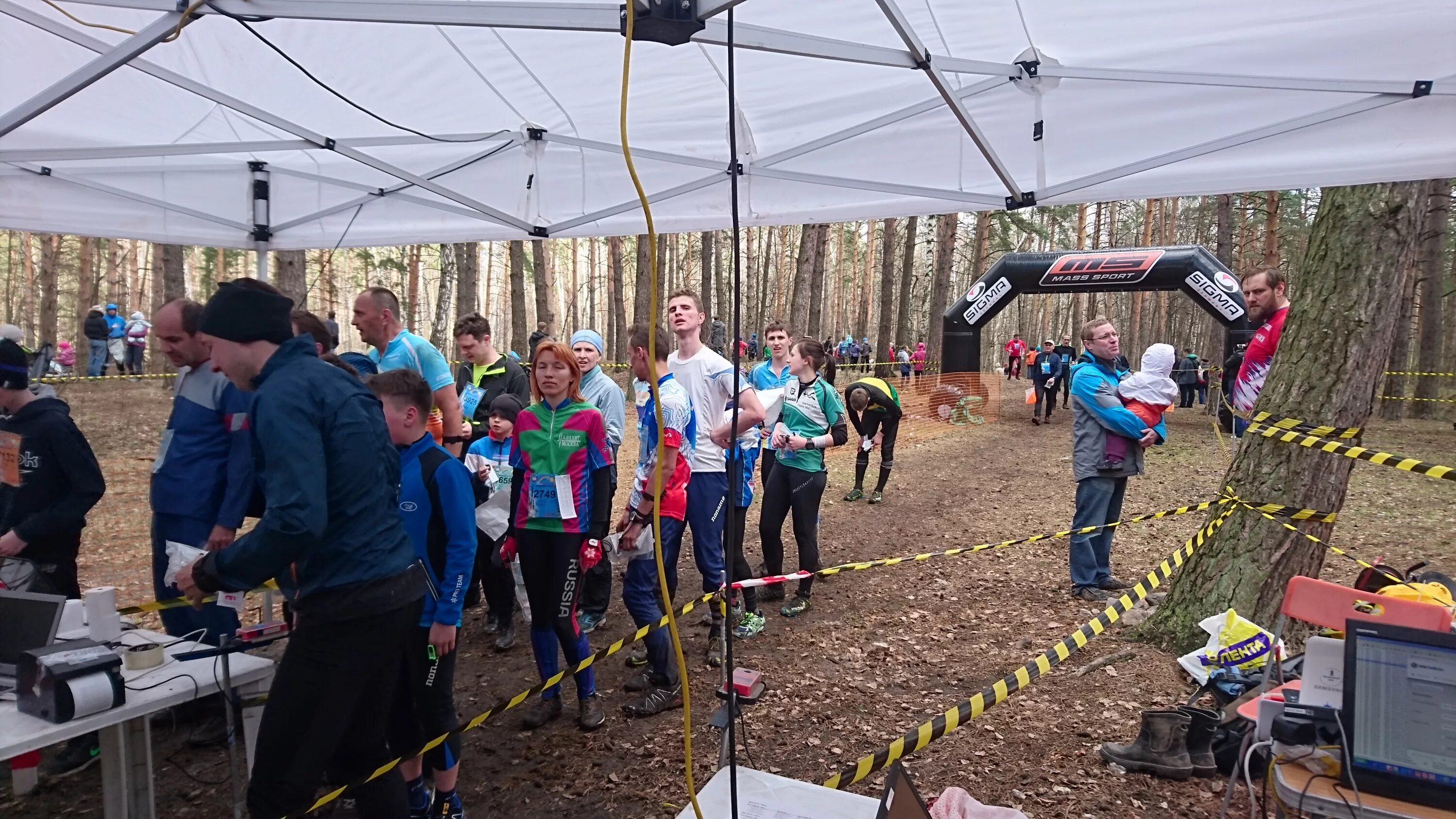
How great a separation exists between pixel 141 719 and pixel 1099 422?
588 centimetres

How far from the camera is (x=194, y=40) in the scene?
147 inches

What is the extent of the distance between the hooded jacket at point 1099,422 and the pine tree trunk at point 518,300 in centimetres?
1423

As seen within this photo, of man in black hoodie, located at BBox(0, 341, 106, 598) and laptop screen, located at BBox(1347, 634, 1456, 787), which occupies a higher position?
man in black hoodie, located at BBox(0, 341, 106, 598)

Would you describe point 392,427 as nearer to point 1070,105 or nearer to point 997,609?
point 1070,105

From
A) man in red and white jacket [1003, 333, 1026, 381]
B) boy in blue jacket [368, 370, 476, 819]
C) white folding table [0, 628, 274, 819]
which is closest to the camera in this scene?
white folding table [0, 628, 274, 819]

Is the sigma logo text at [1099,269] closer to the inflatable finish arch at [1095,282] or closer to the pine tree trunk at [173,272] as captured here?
the inflatable finish arch at [1095,282]

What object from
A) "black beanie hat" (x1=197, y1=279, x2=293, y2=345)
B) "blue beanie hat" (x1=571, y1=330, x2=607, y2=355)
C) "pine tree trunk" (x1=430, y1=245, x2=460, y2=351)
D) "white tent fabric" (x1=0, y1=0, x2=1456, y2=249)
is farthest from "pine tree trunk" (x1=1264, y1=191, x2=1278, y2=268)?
"black beanie hat" (x1=197, y1=279, x2=293, y2=345)

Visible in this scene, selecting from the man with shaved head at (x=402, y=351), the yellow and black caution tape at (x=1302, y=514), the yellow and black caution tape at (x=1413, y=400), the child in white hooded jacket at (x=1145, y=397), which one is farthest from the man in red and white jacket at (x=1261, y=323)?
the yellow and black caution tape at (x=1413, y=400)

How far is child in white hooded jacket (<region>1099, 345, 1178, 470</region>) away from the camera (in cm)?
568

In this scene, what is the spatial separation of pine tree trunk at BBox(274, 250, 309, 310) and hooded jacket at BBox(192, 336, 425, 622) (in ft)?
22.9

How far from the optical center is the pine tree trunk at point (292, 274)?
29.6ft

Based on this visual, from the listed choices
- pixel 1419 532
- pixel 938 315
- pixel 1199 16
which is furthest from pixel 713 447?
pixel 938 315

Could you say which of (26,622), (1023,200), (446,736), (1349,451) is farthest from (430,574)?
(1349,451)

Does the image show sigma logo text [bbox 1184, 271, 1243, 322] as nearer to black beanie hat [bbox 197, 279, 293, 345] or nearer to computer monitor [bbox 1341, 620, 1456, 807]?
computer monitor [bbox 1341, 620, 1456, 807]
